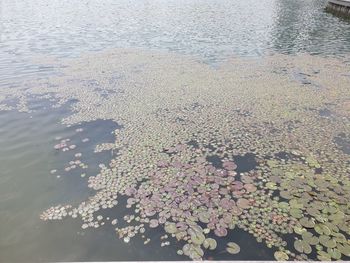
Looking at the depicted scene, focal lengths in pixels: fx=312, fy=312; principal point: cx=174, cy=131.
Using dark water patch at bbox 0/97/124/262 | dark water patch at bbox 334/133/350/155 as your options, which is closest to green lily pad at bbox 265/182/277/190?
dark water patch at bbox 334/133/350/155

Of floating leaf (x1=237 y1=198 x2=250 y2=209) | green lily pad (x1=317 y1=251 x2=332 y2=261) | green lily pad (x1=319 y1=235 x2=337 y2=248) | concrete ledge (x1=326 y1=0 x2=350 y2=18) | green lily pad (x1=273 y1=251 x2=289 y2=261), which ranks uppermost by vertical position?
green lily pad (x1=317 y1=251 x2=332 y2=261)

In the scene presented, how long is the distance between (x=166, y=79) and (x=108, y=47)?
4.68m

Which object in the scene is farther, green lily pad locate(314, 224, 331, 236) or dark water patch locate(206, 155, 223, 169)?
dark water patch locate(206, 155, 223, 169)

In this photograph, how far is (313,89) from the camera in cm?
798

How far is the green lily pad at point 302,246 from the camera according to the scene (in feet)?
10.8

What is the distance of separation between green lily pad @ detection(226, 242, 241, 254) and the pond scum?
0.02 m

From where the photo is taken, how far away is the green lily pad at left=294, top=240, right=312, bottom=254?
130 inches

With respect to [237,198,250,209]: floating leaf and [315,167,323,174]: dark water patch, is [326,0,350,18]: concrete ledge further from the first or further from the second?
[237,198,250,209]: floating leaf

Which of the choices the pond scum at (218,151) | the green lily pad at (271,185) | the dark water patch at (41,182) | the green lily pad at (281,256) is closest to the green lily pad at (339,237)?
the pond scum at (218,151)

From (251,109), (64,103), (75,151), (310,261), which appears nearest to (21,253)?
(75,151)

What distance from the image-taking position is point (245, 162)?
16.1 feet

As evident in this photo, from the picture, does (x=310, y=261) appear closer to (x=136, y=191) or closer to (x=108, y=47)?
(x=136, y=191)

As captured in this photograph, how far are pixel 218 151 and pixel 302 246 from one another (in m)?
2.16

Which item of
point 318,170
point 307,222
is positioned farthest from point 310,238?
point 318,170
